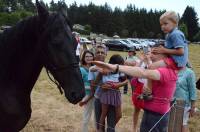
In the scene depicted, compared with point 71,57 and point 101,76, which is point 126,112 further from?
point 71,57

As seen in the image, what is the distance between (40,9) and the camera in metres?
3.70

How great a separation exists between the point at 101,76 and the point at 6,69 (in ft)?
7.90

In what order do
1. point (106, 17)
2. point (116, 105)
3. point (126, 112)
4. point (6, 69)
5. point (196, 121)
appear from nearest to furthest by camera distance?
point (6, 69) < point (116, 105) < point (196, 121) < point (126, 112) < point (106, 17)

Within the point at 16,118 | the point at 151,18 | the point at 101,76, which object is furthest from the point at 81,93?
the point at 151,18

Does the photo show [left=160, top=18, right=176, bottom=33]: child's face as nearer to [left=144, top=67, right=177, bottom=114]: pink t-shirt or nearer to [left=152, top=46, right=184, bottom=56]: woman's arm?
[left=152, top=46, right=184, bottom=56]: woman's arm

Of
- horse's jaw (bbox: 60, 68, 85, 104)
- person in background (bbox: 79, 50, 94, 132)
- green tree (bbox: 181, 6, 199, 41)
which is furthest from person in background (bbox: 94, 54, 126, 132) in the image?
green tree (bbox: 181, 6, 199, 41)

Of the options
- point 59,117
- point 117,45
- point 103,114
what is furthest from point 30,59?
point 117,45

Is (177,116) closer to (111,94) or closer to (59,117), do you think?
(111,94)

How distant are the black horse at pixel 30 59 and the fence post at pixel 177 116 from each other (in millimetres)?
1058

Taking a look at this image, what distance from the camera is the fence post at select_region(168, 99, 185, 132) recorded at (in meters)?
3.91

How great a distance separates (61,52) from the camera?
3619mm

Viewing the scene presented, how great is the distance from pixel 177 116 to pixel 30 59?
5.56 feet

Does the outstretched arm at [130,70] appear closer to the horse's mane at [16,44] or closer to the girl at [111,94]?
the horse's mane at [16,44]

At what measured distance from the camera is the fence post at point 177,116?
12.8ft
